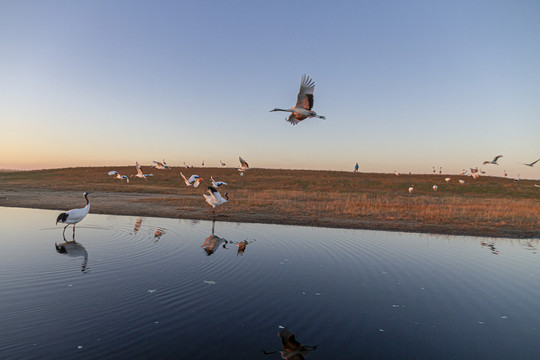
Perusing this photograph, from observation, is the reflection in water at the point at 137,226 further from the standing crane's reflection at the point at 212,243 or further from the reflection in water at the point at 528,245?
the reflection in water at the point at 528,245

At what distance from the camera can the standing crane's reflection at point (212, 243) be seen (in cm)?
1222

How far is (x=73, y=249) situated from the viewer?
37.5ft

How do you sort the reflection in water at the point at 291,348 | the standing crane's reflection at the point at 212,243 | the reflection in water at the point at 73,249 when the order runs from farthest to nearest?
the standing crane's reflection at the point at 212,243
the reflection in water at the point at 73,249
the reflection in water at the point at 291,348

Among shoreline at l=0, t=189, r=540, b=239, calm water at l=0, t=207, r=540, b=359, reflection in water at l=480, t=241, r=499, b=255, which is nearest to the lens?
calm water at l=0, t=207, r=540, b=359

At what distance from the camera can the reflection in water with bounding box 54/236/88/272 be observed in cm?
1060

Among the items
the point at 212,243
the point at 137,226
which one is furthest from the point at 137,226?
the point at 212,243

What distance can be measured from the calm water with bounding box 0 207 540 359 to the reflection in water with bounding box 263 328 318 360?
15 centimetres

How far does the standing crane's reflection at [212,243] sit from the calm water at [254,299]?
0.39ft

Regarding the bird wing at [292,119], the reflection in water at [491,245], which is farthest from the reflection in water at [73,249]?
the reflection in water at [491,245]

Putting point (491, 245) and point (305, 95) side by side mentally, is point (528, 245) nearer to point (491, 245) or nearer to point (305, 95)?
point (491, 245)

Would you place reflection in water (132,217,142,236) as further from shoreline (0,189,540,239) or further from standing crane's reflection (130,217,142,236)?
shoreline (0,189,540,239)

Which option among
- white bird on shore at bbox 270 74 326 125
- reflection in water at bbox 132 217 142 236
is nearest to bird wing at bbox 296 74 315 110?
white bird on shore at bbox 270 74 326 125

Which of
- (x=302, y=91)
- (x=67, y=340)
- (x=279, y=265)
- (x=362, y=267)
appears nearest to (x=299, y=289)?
(x=279, y=265)

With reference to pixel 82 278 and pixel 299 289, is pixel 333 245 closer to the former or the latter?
pixel 299 289
